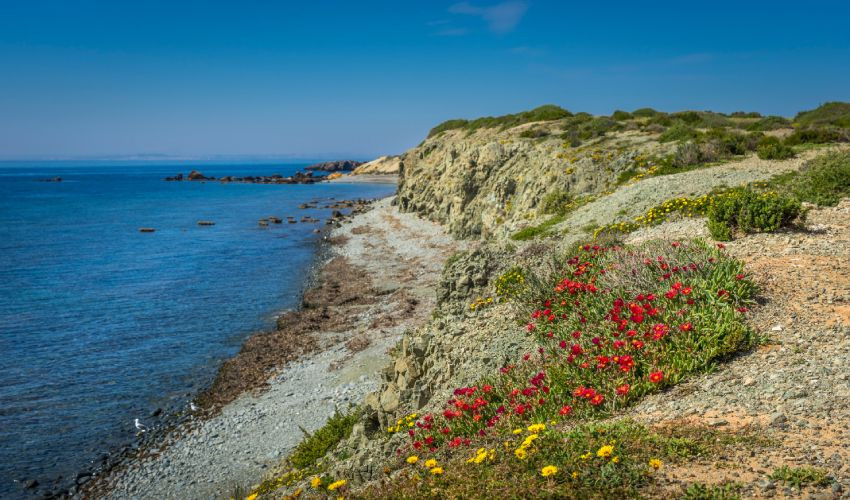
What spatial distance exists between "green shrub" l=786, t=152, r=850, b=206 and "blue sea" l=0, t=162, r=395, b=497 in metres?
21.9

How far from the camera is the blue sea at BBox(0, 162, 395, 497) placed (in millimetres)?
16578

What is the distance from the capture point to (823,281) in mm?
10039

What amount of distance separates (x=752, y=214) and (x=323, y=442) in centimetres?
1226

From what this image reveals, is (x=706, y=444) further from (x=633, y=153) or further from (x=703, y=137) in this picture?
(x=703, y=137)

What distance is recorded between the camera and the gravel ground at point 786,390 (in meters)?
5.55

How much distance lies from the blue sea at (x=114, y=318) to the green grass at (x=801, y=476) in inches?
660

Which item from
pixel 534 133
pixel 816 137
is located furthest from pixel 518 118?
pixel 816 137

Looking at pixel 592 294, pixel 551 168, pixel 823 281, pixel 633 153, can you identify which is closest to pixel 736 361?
pixel 592 294

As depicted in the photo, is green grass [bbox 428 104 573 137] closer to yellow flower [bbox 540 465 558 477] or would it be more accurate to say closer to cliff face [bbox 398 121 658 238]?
cliff face [bbox 398 121 658 238]

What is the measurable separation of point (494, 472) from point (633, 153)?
1136 inches

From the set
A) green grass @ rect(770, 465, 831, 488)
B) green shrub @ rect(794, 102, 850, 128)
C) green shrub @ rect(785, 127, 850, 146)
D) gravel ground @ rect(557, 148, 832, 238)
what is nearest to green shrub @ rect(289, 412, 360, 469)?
green grass @ rect(770, 465, 831, 488)

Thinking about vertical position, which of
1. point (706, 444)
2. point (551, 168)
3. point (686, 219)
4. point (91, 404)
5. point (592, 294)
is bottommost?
point (91, 404)

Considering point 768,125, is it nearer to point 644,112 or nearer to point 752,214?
point 644,112

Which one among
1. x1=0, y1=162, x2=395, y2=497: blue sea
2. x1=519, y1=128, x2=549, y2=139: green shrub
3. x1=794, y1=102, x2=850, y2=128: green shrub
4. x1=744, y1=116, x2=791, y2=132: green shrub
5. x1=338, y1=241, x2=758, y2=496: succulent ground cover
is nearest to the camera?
x1=338, y1=241, x2=758, y2=496: succulent ground cover
